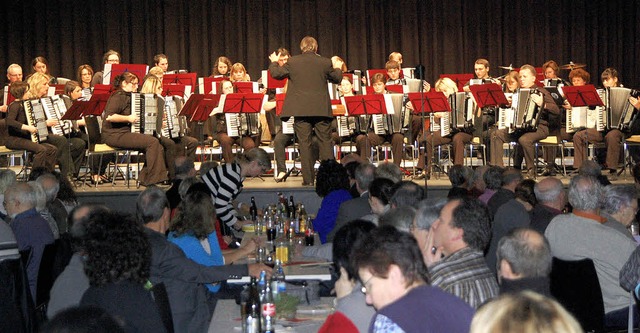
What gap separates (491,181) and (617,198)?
233 cm

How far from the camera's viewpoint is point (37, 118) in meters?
12.6

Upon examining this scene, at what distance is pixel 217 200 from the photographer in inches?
361

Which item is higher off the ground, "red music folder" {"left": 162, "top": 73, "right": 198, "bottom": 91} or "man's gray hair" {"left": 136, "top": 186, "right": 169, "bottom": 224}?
"red music folder" {"left": 162, "top": 73, "right": 198, "bottom": 91}

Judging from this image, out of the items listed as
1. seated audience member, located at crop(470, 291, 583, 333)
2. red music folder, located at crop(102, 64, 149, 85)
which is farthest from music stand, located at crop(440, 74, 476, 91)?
seated audience member, located at crop(470, 291, 583, 333)

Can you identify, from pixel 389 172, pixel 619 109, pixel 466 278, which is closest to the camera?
pixel 466 278

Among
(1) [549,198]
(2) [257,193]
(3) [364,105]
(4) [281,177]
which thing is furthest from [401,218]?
(4) [281,177]

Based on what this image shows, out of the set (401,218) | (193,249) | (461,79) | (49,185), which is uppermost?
(461,79)

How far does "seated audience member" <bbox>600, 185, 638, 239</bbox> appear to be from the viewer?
6.36m

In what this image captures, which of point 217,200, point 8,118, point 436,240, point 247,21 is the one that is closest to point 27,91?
point 8,118

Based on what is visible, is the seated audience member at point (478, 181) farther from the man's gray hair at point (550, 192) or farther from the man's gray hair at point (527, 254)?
the man's gray hair at point (527, 254)

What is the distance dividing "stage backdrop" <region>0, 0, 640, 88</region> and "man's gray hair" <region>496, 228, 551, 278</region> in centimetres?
1481

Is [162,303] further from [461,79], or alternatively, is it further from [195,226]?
[461,79]

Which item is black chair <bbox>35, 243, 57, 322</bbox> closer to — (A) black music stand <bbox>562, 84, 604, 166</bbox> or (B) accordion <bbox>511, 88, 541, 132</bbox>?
(A) black music stand <bbox>562, 84, 604, 166</bbox>

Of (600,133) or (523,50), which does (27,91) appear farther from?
(523,50)
